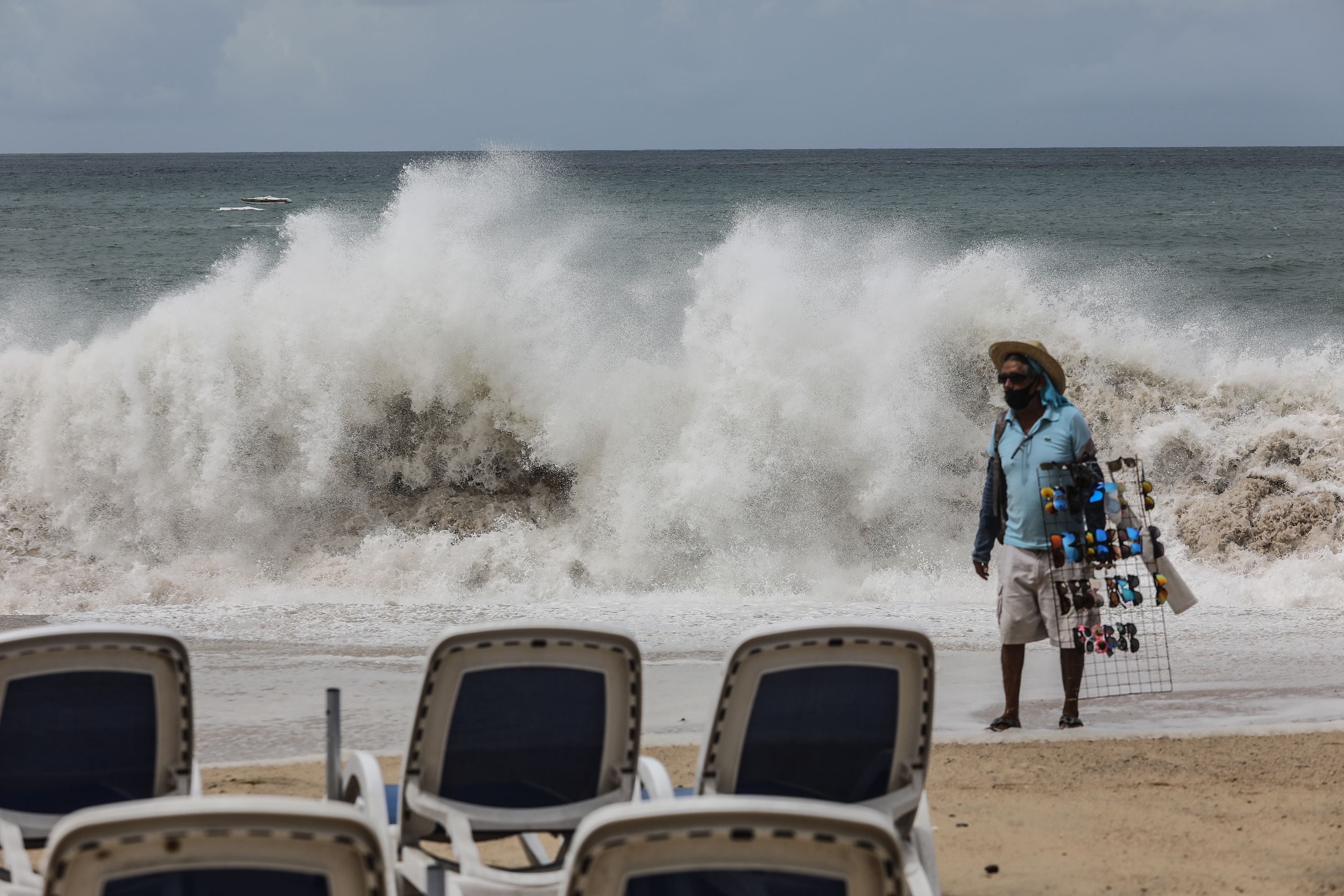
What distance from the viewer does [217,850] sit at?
1788 mm

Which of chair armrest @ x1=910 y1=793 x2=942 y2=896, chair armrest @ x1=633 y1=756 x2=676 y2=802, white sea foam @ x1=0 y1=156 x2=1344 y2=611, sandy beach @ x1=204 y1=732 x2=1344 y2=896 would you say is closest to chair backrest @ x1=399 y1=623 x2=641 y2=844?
chair armrest @ x1=633 y1=756 x2=676 y2=802

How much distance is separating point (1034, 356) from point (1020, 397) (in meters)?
0.19

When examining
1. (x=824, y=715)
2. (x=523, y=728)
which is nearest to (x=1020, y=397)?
(x=824, y=715)

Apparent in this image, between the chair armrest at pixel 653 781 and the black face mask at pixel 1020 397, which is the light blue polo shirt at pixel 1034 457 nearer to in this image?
the black face mask at pixel 1020 397

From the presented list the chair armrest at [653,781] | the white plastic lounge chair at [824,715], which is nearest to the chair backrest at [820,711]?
the white plastic lounge chair at [824,715]

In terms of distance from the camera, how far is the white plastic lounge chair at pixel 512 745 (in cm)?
311

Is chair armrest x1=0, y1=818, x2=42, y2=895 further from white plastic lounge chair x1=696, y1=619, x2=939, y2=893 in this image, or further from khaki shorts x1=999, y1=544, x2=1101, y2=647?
khaki shorts x1=999, y1=544, x2=1101, y2=647

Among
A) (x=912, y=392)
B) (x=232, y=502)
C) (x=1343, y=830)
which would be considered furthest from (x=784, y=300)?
(x=1343, y=830)

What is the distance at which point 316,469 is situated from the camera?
13.7 m

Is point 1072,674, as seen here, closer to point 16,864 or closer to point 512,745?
point 512,745

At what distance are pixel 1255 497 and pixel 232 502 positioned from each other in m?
9.62

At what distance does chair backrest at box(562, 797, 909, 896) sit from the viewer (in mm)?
1810

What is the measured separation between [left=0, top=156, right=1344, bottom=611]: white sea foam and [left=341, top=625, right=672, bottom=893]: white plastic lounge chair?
804cm

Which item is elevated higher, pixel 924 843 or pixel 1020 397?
pixel 1020 397
